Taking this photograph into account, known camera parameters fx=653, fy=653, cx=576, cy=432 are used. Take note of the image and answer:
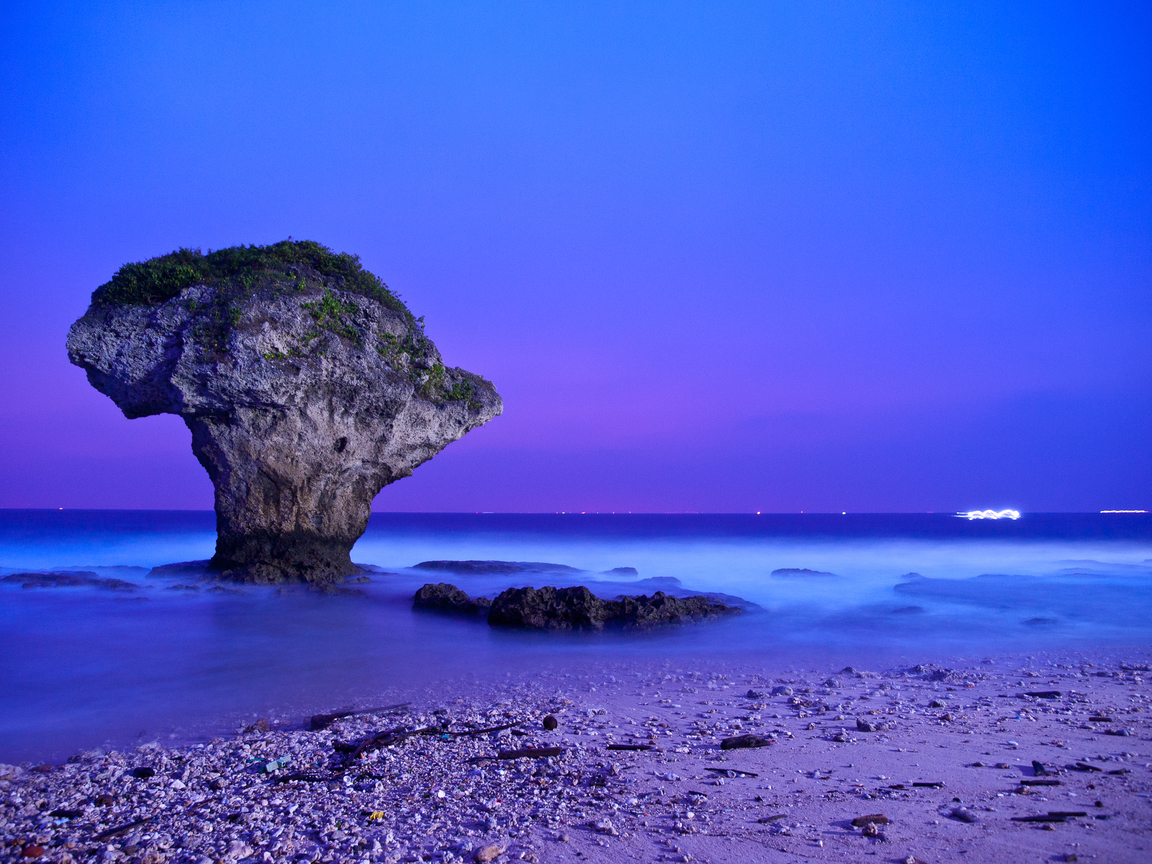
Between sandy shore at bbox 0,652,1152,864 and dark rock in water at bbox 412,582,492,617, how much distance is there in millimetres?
5265

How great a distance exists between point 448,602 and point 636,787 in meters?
8.39

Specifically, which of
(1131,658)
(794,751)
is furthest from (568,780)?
(1131,658)

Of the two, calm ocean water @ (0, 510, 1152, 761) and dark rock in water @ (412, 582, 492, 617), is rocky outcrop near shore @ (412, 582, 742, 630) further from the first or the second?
calm ocean water @ (0, 510, 1152, 761)

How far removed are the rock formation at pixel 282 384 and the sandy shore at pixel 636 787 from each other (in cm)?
893

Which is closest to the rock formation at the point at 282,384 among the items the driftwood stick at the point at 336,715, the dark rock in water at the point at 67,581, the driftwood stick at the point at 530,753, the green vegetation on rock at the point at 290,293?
the green vegetation on rock at the point at 290,293

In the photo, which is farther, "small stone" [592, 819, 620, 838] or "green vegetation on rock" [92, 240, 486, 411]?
"green vegetation on rock" [92, 240, 486, 411]

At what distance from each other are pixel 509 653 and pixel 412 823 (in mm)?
5227

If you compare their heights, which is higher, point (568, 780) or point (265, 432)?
point (265, 432)

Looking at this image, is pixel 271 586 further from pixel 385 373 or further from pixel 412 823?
pixel 412 823

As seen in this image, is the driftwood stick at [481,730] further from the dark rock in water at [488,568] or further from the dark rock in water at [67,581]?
the dark rock in water at [488,568]

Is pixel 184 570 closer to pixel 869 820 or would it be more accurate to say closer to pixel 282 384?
pixel 282 384

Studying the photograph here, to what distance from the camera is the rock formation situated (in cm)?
1253

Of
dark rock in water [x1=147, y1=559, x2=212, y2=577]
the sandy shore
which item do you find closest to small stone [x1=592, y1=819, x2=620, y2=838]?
the sandy shore

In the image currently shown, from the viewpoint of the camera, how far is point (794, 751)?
4.59 m
